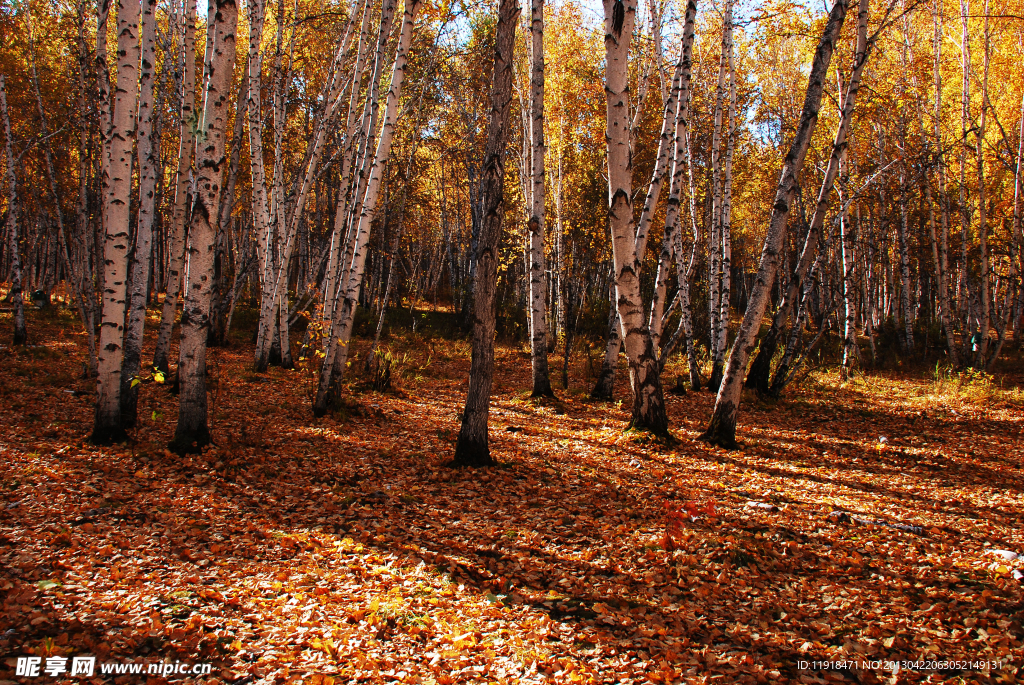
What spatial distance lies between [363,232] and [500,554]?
4.48m

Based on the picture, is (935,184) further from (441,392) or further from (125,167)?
(125,167)

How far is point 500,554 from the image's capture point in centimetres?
397

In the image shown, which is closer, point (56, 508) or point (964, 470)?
A: point (56, 508)

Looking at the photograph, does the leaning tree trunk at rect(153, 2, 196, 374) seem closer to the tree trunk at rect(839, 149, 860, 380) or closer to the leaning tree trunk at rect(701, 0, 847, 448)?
the leaning tree trunk at rect(701, 0, 847, 448)

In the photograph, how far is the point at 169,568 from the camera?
3.31m

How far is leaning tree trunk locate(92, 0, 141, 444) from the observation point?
506cm

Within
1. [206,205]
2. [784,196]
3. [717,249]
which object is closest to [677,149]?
[784,196]

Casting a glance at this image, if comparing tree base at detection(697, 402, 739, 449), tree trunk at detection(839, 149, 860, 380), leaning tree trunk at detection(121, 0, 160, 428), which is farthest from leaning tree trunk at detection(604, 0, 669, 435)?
tree trunk at detection(839, 149, 860, 380)

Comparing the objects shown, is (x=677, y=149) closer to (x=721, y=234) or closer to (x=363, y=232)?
(x=721, y=234)

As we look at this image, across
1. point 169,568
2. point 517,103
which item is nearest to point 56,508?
point 169,568

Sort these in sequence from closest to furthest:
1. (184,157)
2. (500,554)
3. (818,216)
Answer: (500,554) → (184,157) → (818,216)

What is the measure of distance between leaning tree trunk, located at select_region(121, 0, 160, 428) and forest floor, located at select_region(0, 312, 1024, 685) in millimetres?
523

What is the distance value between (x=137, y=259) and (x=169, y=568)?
4144 mm

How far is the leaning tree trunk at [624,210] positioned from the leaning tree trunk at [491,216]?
1405 millimetres
